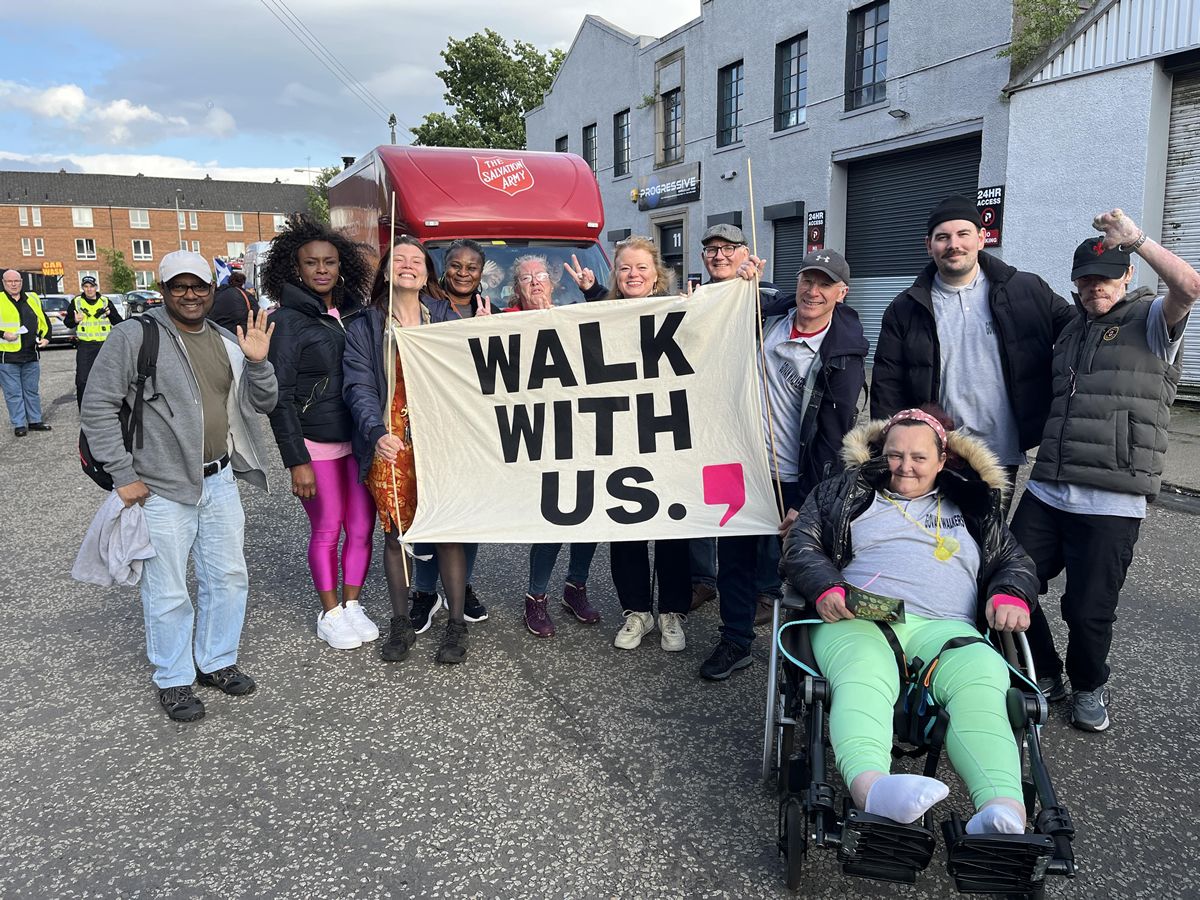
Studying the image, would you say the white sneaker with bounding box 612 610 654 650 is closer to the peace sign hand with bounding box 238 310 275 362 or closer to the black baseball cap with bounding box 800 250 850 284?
the black baseball cap with bounding box 800 250 850 284

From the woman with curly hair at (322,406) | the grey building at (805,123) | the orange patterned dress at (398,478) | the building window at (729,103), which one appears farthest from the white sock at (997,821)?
the building window at (729,103)

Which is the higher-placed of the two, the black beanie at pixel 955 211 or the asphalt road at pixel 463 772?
the black beanie at pixel 955 211

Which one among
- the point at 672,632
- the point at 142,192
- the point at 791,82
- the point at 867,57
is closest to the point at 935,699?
the point at 672,632

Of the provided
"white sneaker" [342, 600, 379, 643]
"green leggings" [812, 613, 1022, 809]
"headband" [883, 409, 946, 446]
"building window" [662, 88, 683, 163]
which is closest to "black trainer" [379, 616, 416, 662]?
"white sneaker" [342, 600, 379, 643]

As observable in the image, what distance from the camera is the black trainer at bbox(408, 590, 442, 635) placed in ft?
15.5

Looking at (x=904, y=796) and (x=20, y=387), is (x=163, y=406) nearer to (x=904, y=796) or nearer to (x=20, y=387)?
(x=904, y=796)

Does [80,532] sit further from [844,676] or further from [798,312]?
[844,676]

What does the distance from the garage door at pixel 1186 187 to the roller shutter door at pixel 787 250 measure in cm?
714

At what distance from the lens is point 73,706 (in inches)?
153

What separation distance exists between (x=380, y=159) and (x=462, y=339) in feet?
18.1

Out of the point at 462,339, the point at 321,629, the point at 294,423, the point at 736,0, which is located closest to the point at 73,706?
the point at 321,629

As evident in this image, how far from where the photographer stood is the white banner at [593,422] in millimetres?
3951

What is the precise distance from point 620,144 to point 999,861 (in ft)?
77.0

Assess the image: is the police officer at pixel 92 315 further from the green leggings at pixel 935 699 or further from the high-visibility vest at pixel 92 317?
the green leggings at pixel 935 699
